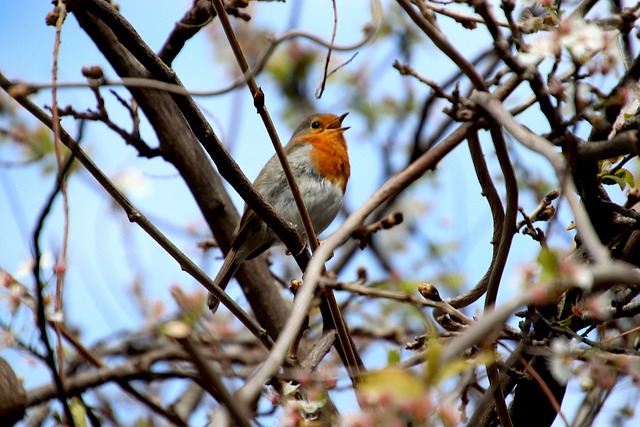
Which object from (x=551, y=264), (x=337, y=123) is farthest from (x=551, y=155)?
(x=337, y=123)

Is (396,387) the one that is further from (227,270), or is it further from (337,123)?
(337,123)

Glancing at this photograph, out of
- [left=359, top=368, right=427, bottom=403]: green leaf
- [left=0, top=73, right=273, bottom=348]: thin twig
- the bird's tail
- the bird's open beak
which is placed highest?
the bird's open beak

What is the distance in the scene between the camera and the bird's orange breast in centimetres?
490

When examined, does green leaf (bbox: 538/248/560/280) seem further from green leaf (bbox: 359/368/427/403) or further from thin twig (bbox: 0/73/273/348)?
thin twig (bbox: 0/73/273/348)

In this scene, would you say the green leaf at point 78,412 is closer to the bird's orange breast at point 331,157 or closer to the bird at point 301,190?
the bird at point 301,190

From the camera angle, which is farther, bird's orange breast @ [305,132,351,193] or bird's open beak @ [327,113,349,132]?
bird's open beak @ [327,113,349,132]

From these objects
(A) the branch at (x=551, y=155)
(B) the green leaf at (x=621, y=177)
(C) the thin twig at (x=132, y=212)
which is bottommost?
(A) the branch at (x=551, y=155)

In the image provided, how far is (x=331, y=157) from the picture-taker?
16.4ft

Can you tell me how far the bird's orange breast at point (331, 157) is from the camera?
4898 mm

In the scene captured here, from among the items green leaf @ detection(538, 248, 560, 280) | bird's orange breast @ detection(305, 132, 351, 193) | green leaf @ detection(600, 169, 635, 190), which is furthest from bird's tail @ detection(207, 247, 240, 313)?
green leaf @ detection(538, 248, 560, 280)

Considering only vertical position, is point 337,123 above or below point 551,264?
above

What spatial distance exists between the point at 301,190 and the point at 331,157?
1.19 ft

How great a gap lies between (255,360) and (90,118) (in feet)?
6.18

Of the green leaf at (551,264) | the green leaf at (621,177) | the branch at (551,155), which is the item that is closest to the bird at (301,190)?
the green leaf at (621,177)
